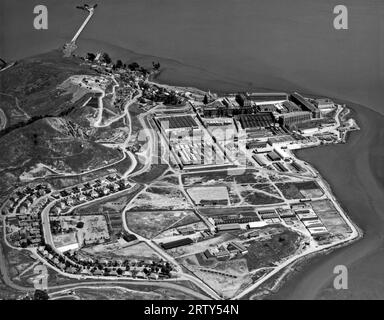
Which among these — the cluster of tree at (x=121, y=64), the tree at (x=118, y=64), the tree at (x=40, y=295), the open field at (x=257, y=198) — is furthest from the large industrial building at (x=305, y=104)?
the tree at (x=40, y=295)

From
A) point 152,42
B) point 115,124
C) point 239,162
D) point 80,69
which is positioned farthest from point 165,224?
point 152,42

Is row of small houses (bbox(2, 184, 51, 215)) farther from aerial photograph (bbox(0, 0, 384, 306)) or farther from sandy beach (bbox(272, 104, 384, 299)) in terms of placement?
sandy beach (bbox(272, 104, 384, 299))

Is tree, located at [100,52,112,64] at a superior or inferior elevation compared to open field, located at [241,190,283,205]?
superior

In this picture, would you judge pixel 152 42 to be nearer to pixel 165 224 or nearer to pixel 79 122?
pixel 79 122

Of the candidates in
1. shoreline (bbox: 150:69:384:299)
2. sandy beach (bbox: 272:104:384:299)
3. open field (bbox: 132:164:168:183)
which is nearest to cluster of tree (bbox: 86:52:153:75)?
open field (bbox: 132:164:168:183)

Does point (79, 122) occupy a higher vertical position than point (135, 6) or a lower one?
lower

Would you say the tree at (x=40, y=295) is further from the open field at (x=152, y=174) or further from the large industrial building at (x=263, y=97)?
the large industrial building at (x=263, y=97)

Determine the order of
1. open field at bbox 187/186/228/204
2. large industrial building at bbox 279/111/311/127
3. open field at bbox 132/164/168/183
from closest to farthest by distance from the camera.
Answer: open field at bbox 187/186/228/204, open field at bbox 132/164/168/183, large industrial building at bbox 279/111/311/127

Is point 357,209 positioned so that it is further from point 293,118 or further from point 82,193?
point 82,193
